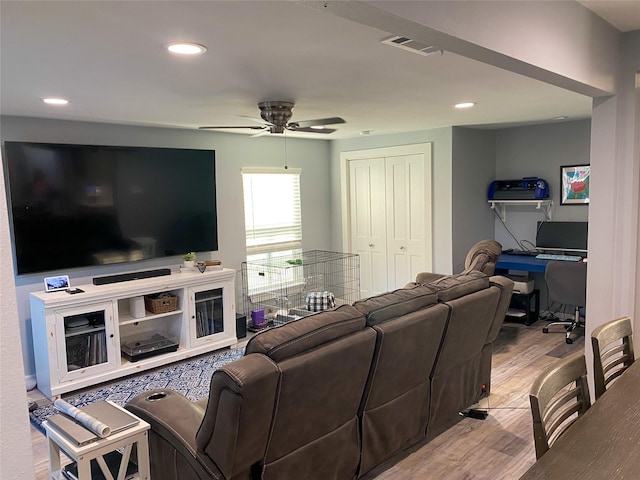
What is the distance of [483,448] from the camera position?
2.93 metres

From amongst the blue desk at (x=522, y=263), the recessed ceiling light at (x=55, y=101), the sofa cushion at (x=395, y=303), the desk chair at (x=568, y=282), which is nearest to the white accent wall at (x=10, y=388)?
the sofa cushion at (x=395, y=303)

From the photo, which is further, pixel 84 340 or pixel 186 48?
pixel 84 340

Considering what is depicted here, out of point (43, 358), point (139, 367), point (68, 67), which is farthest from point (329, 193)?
point (68, 67)

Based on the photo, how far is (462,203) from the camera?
18.7 ft

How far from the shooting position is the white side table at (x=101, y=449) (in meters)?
1.79

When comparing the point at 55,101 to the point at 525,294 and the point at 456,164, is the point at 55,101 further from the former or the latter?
the point at 525,294

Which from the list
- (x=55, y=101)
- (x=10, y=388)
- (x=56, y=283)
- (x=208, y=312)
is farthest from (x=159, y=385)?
(x=10, y=388)

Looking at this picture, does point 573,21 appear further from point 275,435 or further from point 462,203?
point 462,203

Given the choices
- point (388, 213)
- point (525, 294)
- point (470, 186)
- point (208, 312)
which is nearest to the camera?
point (208, 312)

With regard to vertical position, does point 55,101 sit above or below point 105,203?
above

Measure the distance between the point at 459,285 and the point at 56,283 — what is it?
314 centimetres

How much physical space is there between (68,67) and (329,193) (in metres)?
4.59

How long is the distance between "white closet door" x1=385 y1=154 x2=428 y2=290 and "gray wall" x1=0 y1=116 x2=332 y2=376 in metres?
0.97

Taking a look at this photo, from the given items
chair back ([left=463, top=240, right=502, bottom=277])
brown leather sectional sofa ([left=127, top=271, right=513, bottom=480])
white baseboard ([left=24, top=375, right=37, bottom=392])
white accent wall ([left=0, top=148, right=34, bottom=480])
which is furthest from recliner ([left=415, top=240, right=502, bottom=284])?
white accent wall ([left=0, top=148, right=34, bottom=480])
